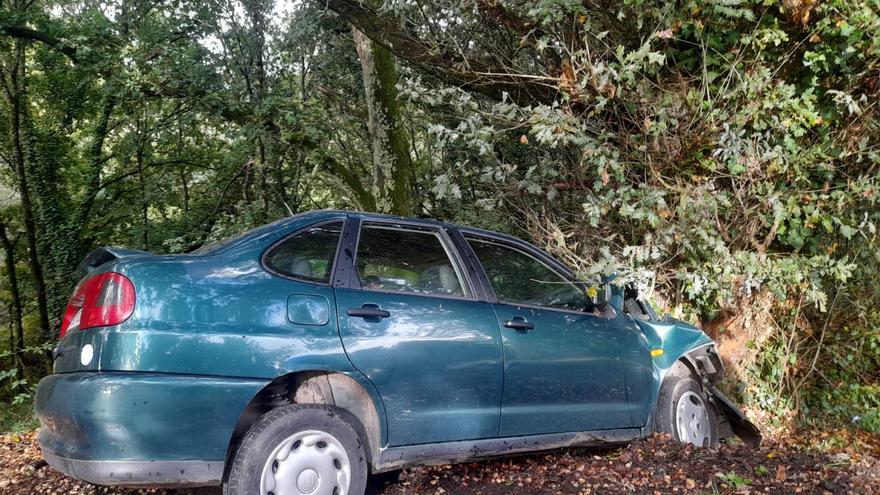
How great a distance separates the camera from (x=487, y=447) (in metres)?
3.81

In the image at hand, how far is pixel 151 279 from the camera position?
295 cm

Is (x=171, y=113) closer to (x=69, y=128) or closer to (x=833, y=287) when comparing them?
(x=69, y=128)

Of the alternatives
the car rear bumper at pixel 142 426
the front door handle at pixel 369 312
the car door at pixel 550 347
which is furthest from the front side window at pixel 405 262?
the car rear bumper at pixel 142 426

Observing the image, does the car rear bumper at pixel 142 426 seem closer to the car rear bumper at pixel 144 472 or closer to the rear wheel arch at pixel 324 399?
the car rear bumper at pixel 144 472

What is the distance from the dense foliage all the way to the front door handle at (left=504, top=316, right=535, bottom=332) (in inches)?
57.4

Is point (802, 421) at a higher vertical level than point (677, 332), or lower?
lower

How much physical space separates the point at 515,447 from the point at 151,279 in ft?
7.56

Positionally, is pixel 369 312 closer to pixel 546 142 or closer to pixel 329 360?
pixel 329 360

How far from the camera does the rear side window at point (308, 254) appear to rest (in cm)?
332

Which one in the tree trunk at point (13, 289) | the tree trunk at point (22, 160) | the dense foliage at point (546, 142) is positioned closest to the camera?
the dense foliage at point (546, 142)

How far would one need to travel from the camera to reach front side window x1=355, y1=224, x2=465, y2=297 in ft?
11.9

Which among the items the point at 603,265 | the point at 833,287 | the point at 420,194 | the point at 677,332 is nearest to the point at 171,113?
A: the point at 420,194

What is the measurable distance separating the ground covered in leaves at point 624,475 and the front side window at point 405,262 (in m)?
1.20

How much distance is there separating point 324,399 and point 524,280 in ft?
5.38
